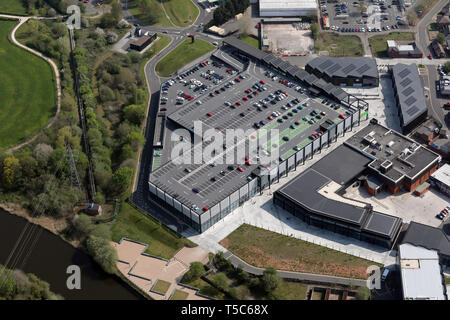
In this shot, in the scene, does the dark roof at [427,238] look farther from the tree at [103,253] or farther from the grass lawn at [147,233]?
the tree at [103,253]

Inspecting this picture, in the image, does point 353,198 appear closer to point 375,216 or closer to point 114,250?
point 375,216

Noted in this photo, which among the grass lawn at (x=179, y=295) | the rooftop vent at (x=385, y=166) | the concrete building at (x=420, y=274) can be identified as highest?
the rooftop vent at (x=385, y=166)

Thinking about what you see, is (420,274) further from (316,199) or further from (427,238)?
(316,199)

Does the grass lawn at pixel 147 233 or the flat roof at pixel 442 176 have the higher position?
the flat roof at pixel 442 176

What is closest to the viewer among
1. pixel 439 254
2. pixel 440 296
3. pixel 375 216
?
pixel 440 296

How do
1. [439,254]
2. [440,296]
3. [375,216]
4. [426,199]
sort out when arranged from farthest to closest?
[426,199] → [375,216] → [439,254] → [440,296]

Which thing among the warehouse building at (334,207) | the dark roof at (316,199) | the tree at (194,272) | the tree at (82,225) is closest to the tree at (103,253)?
the tree at (82,225)
